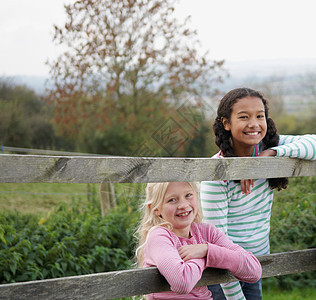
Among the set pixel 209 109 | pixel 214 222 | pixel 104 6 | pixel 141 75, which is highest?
pixel 104 6

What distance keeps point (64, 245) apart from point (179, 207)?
9.05ft

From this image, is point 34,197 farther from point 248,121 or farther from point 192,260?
point 192,260

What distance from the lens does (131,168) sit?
1824mm

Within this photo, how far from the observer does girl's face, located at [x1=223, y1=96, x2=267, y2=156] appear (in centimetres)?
235

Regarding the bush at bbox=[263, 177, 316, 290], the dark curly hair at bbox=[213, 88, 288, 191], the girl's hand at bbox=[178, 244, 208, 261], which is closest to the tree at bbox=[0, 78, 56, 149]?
the bush at bbox=[263, 177, 316, 290]

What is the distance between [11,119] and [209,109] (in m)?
4.28

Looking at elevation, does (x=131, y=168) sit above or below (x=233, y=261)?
above

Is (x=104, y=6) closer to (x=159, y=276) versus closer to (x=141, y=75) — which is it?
(x=141, y=75)

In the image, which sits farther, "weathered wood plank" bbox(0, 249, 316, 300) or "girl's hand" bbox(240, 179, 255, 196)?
"girl's hand" bbox(240, 179, 255, 196)

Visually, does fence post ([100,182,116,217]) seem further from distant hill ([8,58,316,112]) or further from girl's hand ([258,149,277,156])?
distant hill ([8,58,316,112])

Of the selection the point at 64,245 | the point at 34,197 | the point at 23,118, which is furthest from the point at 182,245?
the point at 23,118

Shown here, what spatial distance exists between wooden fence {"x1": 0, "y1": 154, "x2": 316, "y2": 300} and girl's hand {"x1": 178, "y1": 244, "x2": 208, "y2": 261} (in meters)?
0.14

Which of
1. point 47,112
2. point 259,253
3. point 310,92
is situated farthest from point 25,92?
point 259,253

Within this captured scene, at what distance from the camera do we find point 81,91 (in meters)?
9.61
